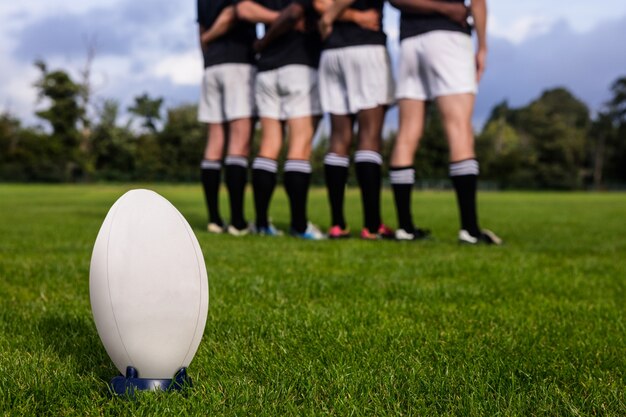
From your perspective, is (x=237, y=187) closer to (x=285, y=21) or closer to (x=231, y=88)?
(x=231, y=88)

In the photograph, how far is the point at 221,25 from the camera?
18.6 feet

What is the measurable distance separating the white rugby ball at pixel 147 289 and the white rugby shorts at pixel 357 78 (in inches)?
149

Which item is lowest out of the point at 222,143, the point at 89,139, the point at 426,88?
the point at 222,143

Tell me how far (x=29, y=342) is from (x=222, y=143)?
4.34 m

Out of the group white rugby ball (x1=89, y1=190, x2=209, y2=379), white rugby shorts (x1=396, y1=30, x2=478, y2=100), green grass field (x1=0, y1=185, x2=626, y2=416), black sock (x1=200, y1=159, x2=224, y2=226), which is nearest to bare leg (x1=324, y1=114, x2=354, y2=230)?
white rugby shorts (x1=396, y1=30, x2=478, y2=100)

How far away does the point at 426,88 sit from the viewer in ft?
16.7

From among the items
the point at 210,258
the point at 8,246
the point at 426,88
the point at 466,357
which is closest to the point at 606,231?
the point at 426,88

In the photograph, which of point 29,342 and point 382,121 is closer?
point 29,342

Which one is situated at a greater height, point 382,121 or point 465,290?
point 382,121

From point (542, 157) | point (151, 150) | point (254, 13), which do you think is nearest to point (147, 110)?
point (151, 150)

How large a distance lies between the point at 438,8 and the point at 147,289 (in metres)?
4.19

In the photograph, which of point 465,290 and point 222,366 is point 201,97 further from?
point 222,366

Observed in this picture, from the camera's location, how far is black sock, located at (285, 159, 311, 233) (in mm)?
5449

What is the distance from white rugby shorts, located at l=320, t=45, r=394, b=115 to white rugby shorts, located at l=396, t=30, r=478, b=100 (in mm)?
202
